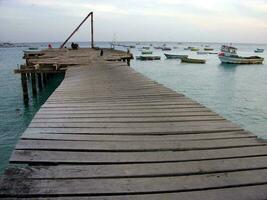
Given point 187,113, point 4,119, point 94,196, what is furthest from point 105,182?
point 4,119

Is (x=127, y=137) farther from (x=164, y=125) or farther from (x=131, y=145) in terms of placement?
(x=164, y=125)

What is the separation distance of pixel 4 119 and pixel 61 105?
9988mm

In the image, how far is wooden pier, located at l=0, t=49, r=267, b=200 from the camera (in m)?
3.18

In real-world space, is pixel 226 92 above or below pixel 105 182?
below

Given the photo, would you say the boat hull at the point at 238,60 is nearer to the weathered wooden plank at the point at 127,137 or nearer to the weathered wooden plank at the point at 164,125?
the weathered wooden plank at the point at 164,125

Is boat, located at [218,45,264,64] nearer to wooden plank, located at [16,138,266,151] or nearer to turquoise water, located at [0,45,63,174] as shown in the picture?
turquoise water, located at [0,45,63,174]

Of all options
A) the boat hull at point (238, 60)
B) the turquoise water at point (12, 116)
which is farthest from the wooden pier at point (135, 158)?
the boat hull at point (238, 60)

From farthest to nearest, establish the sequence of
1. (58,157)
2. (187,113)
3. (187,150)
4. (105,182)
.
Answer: (187,113) < (187,150) < (58,157) < (105,182)

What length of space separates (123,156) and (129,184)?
78cm

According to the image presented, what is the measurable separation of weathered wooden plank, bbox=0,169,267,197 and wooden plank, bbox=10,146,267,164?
510 millimetres

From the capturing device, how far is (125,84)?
11258 mm

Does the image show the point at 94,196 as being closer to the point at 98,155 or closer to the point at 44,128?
the point at 98,155

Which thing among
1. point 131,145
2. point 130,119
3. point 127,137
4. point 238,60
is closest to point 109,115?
point 130,119

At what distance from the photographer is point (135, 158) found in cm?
403
